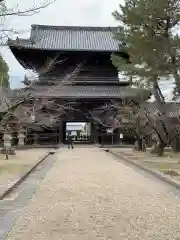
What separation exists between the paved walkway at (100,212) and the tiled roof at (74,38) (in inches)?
1295

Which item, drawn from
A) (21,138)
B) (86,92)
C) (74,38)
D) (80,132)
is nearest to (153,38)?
(86,92)

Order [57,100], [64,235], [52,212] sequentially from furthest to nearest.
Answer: [57,100] < [52,212] < [64,235]

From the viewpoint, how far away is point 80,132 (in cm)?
8475

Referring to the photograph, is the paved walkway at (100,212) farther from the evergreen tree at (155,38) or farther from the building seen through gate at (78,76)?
the building seen through gate at (78,76)

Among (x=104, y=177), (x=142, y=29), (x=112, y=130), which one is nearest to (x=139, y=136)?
(x=112, y=130)

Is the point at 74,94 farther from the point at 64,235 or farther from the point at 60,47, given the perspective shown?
the point at 64,235

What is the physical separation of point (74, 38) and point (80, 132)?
3576cm

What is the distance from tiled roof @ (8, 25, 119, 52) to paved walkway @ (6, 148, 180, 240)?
3290cm

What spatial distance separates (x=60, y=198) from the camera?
11.8 m

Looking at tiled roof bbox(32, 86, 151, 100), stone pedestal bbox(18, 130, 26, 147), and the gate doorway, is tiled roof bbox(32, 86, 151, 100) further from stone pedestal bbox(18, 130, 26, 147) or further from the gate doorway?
the gate doorway

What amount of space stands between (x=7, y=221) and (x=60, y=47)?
131 ft

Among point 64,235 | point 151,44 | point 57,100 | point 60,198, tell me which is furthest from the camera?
point 57,100

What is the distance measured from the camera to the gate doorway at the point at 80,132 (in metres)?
60.3

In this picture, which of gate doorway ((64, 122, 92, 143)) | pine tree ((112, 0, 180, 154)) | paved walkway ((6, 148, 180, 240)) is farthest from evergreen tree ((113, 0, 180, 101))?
gate doorway ((64, 122, 92, 143))
